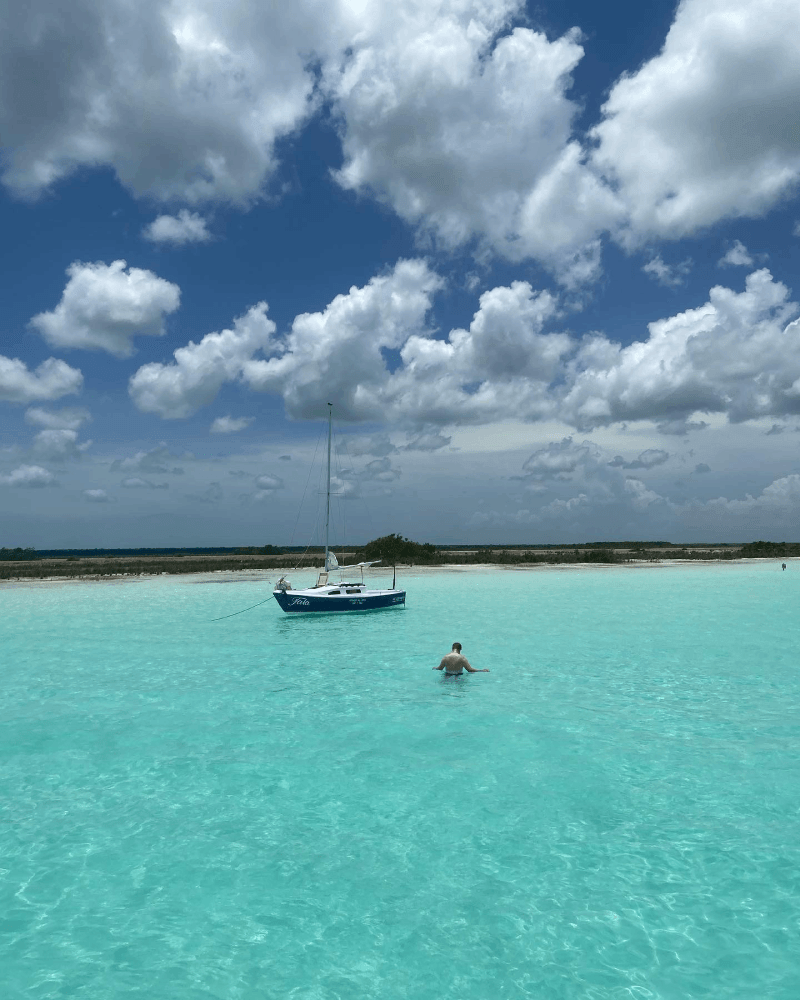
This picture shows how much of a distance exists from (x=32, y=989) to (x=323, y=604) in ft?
115

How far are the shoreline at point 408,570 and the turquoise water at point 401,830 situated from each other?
184ft

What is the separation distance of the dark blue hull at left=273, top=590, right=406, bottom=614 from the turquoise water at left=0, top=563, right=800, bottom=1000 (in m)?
12.8

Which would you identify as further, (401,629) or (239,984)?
(401,629)

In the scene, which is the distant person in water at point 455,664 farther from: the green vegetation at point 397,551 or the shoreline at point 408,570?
the green vegetation at point 397,551

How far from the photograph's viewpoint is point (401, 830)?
12.9 meters

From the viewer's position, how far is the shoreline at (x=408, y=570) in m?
81.9

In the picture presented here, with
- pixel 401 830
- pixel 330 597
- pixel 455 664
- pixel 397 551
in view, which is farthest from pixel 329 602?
pixel 397 551

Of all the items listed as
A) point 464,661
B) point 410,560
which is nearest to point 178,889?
point 464,661

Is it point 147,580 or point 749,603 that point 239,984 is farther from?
point 147,580

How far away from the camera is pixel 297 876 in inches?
441

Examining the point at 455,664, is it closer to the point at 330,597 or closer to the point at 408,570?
the point at 330,597

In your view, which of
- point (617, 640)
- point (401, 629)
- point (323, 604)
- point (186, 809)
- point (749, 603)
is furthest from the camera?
point (749, 603)

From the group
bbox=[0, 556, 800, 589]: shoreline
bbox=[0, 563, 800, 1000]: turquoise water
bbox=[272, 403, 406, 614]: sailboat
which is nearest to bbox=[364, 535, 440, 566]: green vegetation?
bbox=[0, 556, 800, 589]: shoreline

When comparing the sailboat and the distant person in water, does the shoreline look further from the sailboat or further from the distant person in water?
the distant person in water
